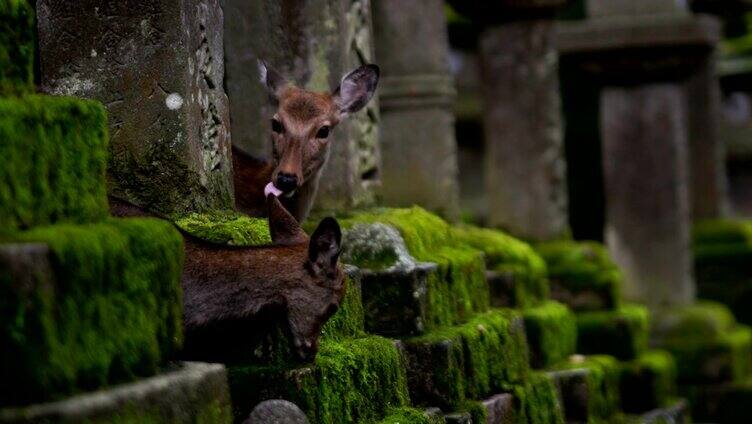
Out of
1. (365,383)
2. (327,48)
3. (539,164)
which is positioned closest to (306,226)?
(327,48)

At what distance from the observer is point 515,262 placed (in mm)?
8805

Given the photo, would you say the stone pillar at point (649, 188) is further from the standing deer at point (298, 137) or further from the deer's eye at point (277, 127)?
the deer's eye at point (277, 127)

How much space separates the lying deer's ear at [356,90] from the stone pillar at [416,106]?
2.34 m

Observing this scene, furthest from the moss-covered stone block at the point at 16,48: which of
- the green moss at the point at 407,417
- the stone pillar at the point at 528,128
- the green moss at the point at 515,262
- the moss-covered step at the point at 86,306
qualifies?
the stone pillar at the point at 528,128

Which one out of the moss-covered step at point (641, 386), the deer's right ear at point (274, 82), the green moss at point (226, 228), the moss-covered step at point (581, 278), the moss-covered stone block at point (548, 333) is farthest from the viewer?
the moss-covered step at point (581, 278)

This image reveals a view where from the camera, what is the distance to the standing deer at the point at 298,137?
6711 mm

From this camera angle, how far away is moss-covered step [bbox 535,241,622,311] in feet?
35.3

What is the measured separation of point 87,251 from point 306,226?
309cm

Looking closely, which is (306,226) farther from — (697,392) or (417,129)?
(697,392)

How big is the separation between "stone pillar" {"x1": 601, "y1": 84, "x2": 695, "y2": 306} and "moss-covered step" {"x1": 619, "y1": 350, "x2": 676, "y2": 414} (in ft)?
6.34

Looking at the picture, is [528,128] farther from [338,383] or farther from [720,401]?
[338,383]

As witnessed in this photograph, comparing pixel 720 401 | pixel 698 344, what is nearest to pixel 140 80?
pixel 698 344

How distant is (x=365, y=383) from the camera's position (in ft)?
18.3

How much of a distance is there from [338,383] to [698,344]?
24.9 ft
